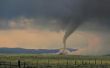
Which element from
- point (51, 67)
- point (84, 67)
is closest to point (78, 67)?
point (84, 67)

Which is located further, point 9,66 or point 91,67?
point 91,67

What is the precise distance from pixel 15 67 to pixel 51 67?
8.25 m

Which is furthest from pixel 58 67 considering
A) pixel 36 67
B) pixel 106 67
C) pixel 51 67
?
pixel 106 67

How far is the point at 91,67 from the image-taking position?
5525cm

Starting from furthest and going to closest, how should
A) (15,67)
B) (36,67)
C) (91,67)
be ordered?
(91,67) < (36,67) < (15,67)

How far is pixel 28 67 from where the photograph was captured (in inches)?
1939

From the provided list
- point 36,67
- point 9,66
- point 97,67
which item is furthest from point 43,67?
point 97,67

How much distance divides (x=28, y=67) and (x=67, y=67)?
325 inches

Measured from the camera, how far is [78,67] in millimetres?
55281

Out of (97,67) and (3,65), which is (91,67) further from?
(3,65)

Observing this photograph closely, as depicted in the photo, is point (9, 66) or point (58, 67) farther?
point (58, 67)

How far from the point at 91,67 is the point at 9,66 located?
15.0 m

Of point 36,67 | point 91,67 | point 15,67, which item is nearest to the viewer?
point 15,67

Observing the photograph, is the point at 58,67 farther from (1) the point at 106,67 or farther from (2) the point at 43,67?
(1) the point at 106,67
